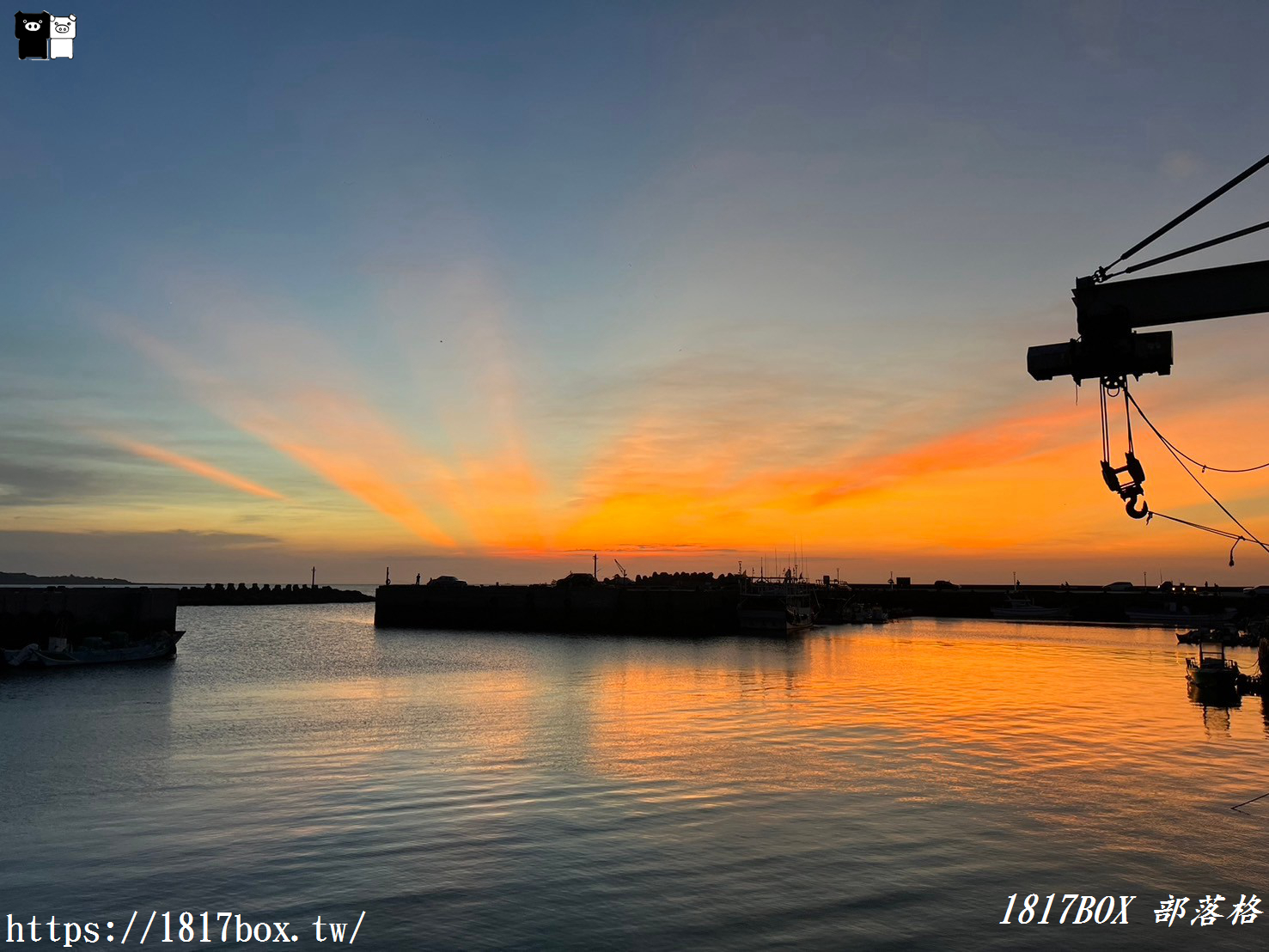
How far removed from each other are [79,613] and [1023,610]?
14350 centimetres

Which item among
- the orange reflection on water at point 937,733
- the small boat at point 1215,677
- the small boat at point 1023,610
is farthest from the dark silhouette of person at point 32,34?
the small boat at point 1023,610

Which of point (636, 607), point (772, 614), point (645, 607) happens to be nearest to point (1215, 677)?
point (772, 614)

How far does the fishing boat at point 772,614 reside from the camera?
113438 millimetres

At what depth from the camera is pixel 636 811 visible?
2281 centimetres

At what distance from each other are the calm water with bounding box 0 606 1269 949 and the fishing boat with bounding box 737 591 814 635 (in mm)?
61637

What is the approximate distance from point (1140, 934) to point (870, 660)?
60322 mm

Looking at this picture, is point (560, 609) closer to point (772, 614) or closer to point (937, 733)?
point (772, 614)

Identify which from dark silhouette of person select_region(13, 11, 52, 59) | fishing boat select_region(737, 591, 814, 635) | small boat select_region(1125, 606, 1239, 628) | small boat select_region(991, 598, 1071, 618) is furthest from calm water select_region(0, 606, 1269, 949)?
small boat select_region(991, 598, 1071, 618)

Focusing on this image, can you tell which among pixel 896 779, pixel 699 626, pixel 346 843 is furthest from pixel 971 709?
pixel 699 626

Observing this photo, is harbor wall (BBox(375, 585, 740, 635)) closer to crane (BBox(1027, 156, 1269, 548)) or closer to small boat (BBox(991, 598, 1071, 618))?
small boat (BBox(991, 598, 1071, 618))

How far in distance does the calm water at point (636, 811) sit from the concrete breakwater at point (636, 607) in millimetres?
67147

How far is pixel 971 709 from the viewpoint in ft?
144

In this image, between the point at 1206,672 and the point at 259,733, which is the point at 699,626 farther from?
the point at 259,733

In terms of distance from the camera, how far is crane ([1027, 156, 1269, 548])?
17.4m
